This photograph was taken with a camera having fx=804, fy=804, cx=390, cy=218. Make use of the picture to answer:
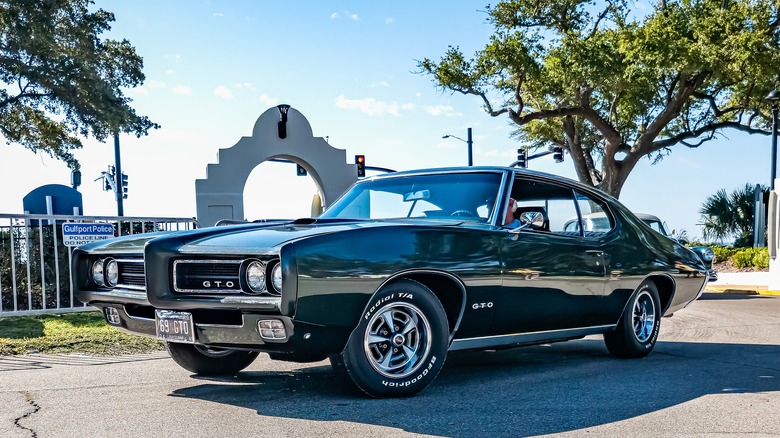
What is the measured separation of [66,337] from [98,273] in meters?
3.68

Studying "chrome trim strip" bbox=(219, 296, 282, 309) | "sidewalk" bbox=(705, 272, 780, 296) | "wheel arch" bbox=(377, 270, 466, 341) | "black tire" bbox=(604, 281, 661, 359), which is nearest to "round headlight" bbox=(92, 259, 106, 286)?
"chrome trim strip" bbox=(219, 296, 282, 309)

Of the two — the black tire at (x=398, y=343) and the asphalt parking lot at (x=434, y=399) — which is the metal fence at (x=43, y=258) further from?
the black tire at (x=398, y=343)

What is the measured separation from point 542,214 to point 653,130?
2600 centimetres

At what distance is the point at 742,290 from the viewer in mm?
18594

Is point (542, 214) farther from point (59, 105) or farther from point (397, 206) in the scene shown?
point (59, 105)

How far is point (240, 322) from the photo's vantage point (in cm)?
450

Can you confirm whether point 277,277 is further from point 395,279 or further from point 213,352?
point 213,352

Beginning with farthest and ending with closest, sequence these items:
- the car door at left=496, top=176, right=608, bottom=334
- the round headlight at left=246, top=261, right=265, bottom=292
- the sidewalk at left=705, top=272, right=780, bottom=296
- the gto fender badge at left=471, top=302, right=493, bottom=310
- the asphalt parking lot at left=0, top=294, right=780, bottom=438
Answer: the sidewalk at left=705, top=272, right=780, bottom=296
the car door at left=496, top=176, right=608, bottom=334
the gto fender badge at left=471, top=302, right=493, bottom=310
the round headlight at left=246, top=261, right=265, bottom=292
the asphalt parking lot at left=0, top=294, right=780, bottom=438

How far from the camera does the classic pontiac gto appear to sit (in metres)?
4.48

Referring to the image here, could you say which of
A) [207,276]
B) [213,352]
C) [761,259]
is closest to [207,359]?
[213,352]

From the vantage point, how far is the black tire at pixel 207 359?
5.94 m

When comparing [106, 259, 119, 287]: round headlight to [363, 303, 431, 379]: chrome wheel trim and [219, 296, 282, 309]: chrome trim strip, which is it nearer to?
[219, 296, 282, 309]: chrome trim strip

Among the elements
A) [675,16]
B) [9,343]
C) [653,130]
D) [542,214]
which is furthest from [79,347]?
[653,130]

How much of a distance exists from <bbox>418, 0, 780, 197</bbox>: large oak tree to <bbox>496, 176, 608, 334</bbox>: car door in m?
19.7
